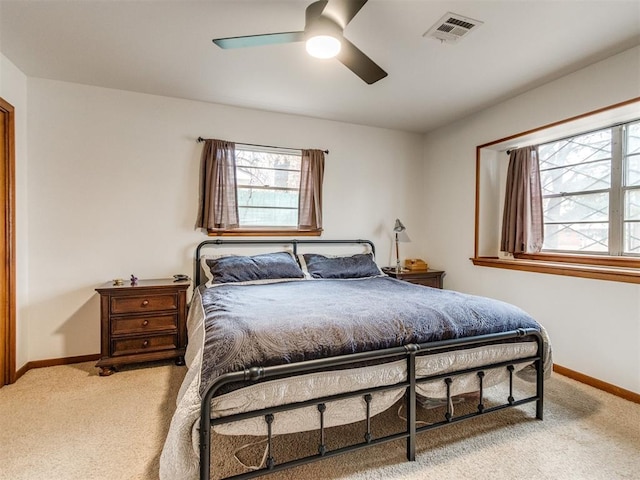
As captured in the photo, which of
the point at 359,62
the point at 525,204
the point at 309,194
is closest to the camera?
the point at 359,62

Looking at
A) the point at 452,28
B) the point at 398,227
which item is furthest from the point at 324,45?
the point at 398,227

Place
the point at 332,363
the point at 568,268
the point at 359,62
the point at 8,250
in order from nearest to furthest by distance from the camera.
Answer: the point at 332,363
the point at 359,62
the point at 8,250
the point at 568,268

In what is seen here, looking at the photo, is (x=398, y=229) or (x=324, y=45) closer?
(x=324, y=45)

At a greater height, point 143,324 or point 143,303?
point 143,303

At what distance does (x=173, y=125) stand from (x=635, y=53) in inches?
156

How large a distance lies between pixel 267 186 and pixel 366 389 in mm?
2684

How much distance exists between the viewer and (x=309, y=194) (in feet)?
12.7

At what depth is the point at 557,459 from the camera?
5.80 ft

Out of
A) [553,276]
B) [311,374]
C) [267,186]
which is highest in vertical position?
[267,186]

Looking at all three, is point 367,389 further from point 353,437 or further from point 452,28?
point 452,28

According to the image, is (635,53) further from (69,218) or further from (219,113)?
(69,218)

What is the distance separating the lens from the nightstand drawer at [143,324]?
284 cm

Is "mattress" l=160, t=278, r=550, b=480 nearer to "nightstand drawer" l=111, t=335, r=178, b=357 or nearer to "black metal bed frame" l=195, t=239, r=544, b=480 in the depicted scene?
"black metal bed frame" l=195, t=239, r=544, b=480

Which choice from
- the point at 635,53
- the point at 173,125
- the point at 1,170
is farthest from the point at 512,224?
the point at 1,170
